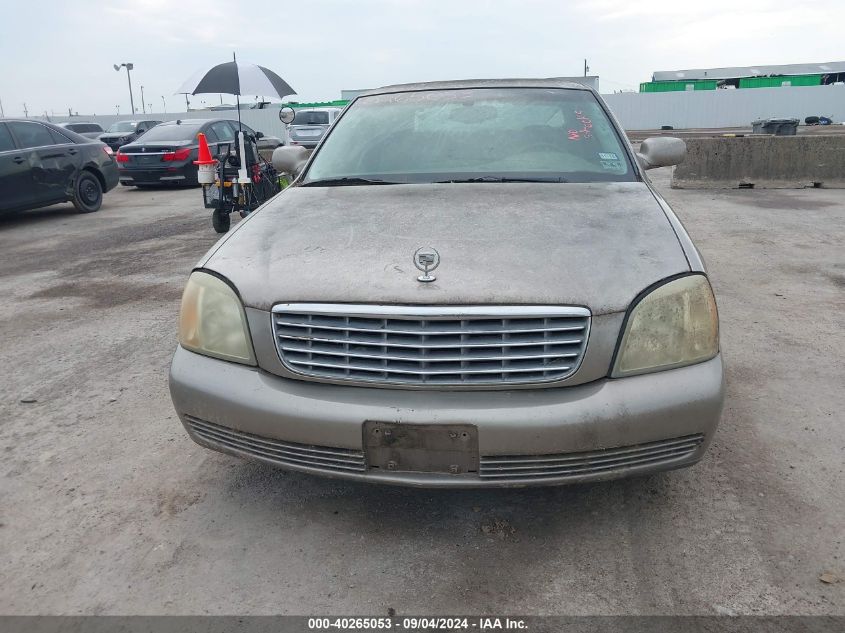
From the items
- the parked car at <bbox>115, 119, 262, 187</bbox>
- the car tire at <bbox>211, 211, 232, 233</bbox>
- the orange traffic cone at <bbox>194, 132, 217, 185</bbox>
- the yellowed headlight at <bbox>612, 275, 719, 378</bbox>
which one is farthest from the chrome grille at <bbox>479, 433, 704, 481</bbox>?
the parked car at <bbox>115, 119, 262, 187</bbox>

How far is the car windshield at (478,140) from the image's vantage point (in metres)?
3.18

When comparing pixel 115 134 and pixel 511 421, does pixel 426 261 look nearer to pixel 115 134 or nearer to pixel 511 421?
pixel 511 421

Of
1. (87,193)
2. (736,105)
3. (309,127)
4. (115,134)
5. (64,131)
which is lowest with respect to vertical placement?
(87,193)

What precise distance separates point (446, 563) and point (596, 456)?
62 centimetres

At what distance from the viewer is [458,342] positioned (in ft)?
6.70

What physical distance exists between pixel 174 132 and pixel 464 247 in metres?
12.6

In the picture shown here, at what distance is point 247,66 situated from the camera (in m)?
9.58

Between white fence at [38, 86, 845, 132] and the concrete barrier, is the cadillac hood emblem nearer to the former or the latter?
the concrete barrier

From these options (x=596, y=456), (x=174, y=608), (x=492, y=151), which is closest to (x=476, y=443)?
(x=596, y=456)

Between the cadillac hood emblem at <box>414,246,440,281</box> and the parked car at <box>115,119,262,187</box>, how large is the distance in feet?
37.3

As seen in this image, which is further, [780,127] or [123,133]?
[123,133]

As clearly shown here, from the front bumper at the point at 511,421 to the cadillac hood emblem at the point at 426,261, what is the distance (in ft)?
1.21

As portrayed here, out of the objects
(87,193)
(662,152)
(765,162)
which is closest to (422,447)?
(662,152)

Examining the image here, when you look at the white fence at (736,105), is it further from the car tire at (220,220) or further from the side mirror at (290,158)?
the side mirror at (290,158)
